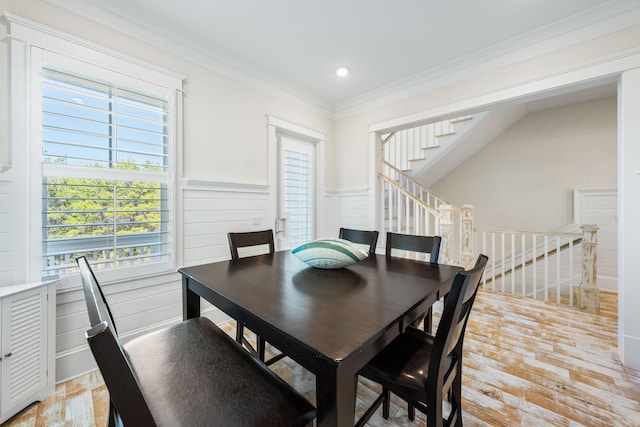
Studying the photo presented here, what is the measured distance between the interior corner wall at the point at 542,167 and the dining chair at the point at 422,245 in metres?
4.07

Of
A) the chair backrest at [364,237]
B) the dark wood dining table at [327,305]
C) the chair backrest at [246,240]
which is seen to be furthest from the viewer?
the chair backrest at [364,237]

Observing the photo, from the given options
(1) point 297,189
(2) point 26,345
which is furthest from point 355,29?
(2) point 26,345

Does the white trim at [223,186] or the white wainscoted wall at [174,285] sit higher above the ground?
the white trim at [223,186]

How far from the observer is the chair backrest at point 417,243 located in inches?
68.5

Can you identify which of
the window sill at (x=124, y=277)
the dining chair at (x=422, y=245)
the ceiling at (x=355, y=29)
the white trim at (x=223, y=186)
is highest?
the ceiling at (x=355, y=29)

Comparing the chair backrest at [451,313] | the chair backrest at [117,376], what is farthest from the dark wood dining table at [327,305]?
the chair backrest at [117,376]

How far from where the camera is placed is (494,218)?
499 centimetres

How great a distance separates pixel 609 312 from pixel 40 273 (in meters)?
5.22

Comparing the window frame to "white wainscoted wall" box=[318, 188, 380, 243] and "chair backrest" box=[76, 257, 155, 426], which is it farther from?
"white wainscoted wall" box=[318, 188, 380, 243]

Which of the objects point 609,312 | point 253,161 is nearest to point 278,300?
point 253,161

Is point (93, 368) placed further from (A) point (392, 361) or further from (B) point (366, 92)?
(B) point (366, 92)

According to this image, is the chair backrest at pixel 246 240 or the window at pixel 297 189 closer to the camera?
the chair backrest at pixel 246 240

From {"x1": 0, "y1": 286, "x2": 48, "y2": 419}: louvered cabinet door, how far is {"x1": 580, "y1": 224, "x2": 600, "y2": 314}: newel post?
480cm

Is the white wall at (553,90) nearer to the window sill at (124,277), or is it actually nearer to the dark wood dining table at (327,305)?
the dark wood dining table at (327,305)
